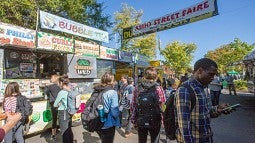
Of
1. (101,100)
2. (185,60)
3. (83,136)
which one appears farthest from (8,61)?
(185,60)

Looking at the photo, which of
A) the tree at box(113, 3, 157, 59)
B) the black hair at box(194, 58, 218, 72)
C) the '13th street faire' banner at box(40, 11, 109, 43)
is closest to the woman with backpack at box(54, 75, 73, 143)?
the black hair at box(194, 58, 218, 72)

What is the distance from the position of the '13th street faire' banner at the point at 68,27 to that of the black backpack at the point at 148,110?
22.6ft

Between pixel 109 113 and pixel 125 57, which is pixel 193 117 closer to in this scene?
pixel 109 113

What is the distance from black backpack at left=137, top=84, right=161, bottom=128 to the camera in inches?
190

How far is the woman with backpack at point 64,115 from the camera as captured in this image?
639 cm

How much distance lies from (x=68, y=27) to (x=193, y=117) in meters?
10.0

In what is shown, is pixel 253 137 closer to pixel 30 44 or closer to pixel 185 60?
pixel 30 44

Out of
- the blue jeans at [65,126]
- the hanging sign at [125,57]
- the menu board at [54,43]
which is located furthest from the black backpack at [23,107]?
the hanging sign at [125,57]

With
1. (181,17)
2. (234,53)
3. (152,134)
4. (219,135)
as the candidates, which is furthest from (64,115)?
(234,53)

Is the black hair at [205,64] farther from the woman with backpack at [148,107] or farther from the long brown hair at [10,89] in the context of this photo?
the long brown hair at [10,89]

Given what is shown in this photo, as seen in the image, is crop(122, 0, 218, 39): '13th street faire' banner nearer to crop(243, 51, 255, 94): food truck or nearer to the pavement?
crop(243, 51, 255, 94): food truck

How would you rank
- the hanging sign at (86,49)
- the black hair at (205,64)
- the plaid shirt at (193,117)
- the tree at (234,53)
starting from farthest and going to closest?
the tree at (234,53)
the hanging sign at (86,49)
the black hair at (205,64)
the plaid shirt at (193,117)

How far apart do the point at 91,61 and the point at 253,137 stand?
24.2 feet

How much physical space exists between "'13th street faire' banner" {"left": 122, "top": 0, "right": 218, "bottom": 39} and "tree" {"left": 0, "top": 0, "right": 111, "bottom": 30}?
16.2 ft
